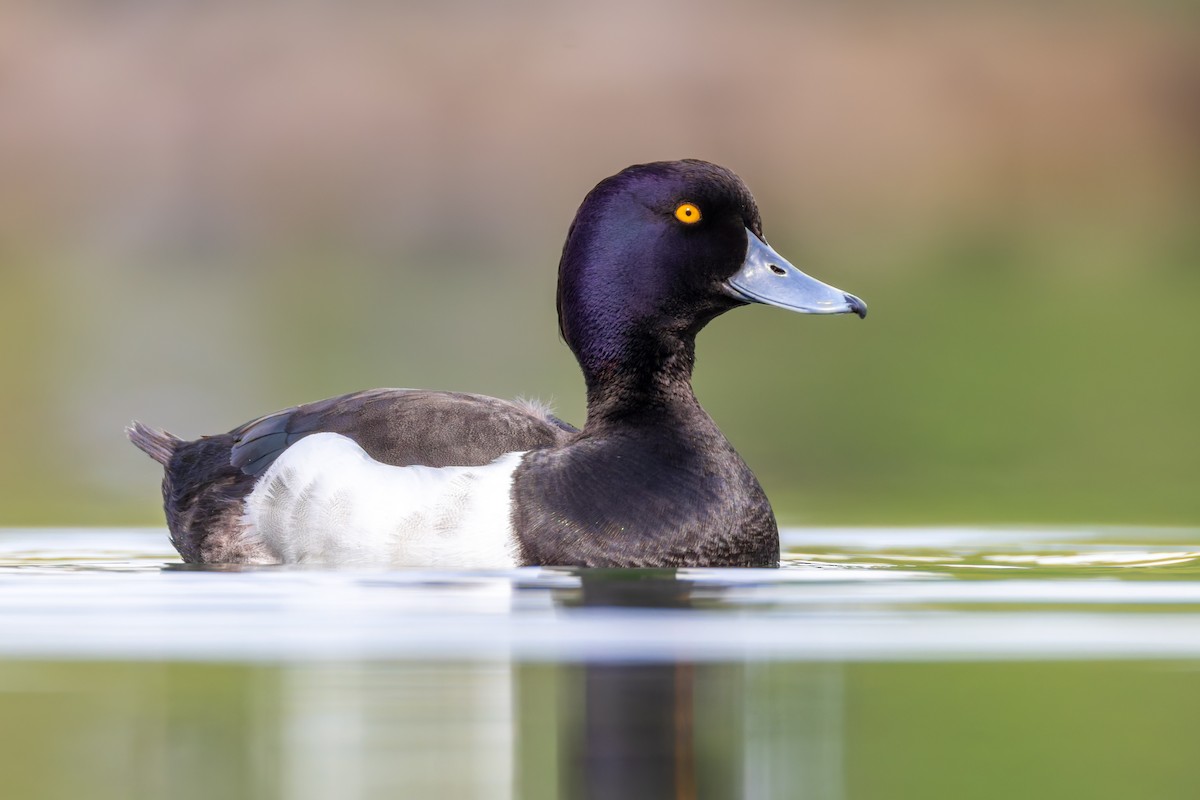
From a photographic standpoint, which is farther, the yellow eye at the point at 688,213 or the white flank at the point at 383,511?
the yellow eye at the point at 688,213

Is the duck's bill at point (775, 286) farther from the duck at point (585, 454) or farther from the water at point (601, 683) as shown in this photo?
the water at point (601, 683)

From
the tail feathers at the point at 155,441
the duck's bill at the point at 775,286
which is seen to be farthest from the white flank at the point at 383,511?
the tail feathers at the point at 155,441

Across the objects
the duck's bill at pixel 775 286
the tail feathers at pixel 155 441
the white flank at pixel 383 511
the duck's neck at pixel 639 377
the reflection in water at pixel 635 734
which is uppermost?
the duck's bill at pixel 775 286

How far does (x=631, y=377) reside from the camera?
7.89 meters

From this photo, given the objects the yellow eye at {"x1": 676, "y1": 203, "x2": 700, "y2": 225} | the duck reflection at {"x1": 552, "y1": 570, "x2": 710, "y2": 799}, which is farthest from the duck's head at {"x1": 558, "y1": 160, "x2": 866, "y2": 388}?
the duck reflection at {"x1": 552, "y1": 570, "x2": 710, "y2": 799}

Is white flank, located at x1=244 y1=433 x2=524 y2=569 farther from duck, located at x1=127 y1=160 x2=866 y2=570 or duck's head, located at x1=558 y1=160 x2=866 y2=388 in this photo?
duck's head, located at x1=558 y1=160 x2=866 y2=388

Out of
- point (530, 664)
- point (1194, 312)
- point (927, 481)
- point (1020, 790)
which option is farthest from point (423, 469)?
point (1194, 312)

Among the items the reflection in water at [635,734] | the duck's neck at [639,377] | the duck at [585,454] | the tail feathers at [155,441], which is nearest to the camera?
the reflection in water at [635,734]

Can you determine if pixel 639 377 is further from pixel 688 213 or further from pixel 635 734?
pixel 635 734

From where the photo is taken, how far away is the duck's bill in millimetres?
7859

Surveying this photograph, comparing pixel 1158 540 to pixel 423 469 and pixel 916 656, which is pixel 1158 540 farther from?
pixel 916 656

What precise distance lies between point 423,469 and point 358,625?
1527mm

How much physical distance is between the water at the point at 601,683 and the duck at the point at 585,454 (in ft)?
0.66

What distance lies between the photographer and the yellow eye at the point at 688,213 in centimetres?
788
